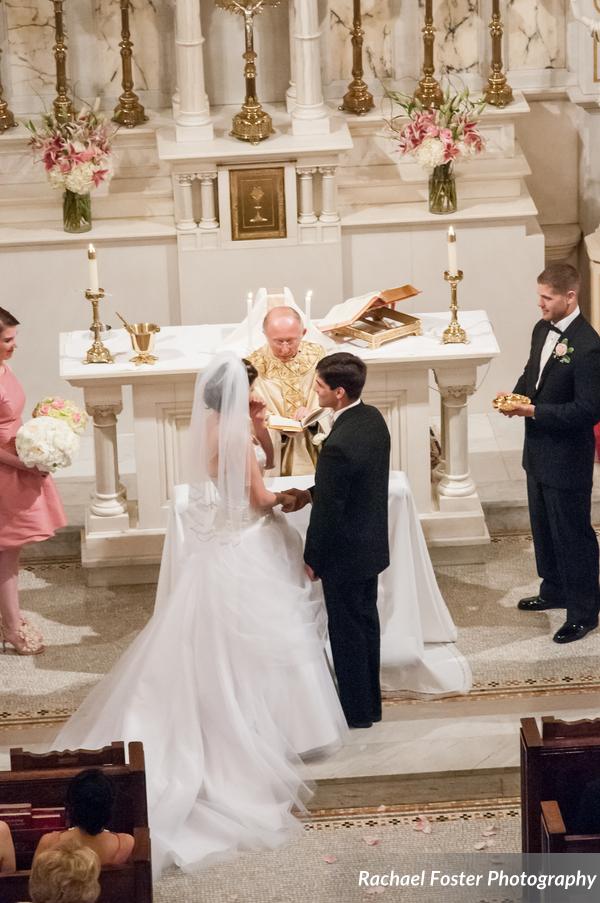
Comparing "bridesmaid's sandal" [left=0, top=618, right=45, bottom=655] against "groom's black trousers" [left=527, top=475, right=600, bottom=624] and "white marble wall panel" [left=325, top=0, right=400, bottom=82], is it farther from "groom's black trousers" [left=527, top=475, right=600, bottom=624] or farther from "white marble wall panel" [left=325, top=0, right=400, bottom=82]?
"white marble wall panel" [left=325, top=0, right=400, bottom=82]

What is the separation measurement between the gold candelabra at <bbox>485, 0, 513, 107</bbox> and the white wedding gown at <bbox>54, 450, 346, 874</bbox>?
4149mm

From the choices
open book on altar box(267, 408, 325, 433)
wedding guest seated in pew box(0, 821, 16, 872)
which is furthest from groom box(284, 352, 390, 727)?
wedding guest seated in pew box(0, 821, 16, 872)

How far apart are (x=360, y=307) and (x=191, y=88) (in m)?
2.16

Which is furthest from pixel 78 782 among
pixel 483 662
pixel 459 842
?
pixel 483 662

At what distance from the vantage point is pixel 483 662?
24.3ft

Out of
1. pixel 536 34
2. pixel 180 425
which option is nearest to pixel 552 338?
pixel 180 425

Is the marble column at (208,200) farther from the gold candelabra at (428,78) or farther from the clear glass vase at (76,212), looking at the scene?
the gold candelabra at (428,78)

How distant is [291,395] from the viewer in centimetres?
771

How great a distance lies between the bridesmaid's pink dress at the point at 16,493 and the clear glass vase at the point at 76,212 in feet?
8.55

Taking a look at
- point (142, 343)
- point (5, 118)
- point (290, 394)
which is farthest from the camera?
point (5, 118)

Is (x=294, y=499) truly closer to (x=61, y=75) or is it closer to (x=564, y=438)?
(x=564, y=438)

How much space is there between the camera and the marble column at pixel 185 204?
9.55 m

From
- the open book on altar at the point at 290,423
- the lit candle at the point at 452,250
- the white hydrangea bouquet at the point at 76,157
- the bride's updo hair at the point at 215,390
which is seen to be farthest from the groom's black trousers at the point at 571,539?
the white hydrangea bouquet at the point at 76,157

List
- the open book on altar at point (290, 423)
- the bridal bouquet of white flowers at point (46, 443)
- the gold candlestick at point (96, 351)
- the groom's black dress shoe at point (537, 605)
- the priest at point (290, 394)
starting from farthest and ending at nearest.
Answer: the gold candlestick at point (96, 351) → the groom's black dress shoe at point (537, 605) → the priest at point (290, 394) → the open book on altar at point (290, 423) → the bridal bouquet of white flowers at point (46, 443)
